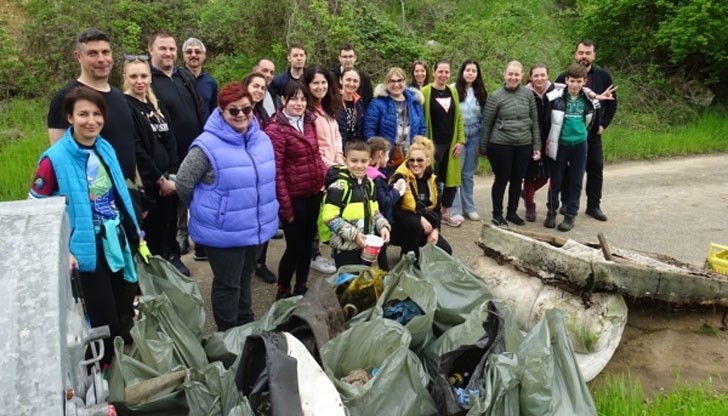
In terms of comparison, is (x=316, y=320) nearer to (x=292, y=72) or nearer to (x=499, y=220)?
(x=292, y=72)

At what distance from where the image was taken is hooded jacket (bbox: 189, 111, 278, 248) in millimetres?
3545

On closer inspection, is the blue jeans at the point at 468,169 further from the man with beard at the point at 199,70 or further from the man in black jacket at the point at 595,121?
the man with beard at the point at 199,70

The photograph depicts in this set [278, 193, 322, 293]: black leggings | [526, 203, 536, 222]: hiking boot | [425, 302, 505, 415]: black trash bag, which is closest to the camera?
[425, 302, 505, 415]: black trash bag

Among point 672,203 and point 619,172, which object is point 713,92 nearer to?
point 619,172

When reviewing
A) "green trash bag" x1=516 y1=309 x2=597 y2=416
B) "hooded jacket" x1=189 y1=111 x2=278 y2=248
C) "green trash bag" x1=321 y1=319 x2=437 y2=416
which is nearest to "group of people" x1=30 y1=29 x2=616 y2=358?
"hooded jacket" x1=189 y1=111 x2=278 y2=248

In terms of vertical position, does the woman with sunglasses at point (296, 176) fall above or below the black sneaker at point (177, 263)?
above

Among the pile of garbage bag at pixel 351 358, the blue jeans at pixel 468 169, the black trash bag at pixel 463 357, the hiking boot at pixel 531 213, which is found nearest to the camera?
the pile of garbage bag at pixel 351 358

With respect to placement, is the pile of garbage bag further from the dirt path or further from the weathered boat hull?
the dirt path

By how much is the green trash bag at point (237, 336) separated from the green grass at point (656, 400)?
1.79m

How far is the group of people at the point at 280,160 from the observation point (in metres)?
3.29

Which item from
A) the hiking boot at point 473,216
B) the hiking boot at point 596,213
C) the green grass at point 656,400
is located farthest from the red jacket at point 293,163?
the hiking boot at point 596,213

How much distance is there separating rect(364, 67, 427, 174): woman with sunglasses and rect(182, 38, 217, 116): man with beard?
144 centimetres

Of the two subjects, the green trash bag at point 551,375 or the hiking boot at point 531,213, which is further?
the hiking boot at point 531,213

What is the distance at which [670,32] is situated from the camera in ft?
37.5
